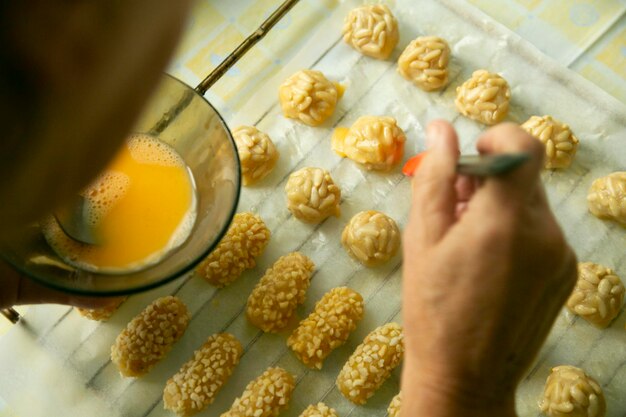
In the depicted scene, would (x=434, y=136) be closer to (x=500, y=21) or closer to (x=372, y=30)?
(x=372, y=30)

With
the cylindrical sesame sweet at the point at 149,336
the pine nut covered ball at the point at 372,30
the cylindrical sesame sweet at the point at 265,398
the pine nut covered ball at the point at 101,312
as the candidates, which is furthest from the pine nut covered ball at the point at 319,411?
the pine nut covered ball at the point at 372,30

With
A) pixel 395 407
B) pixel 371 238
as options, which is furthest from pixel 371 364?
pixel 371 238

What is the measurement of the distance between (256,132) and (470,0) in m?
0.47

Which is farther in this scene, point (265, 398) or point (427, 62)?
point (427, 62)

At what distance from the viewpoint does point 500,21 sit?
1276mm

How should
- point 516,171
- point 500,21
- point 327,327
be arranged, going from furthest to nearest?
point 500,21 → point 327,327 → point 516,171

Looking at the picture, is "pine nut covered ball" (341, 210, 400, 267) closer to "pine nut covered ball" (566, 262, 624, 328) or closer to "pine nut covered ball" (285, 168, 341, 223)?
"pine nut covered ball" (285, 168, 341, 223)

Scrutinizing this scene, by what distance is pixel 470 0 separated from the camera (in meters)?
1.29

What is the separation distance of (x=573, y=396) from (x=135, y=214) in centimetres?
64

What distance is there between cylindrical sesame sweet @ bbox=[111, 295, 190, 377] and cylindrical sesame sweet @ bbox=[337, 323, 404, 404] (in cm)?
25

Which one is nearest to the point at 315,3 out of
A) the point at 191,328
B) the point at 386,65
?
the point at 386,65

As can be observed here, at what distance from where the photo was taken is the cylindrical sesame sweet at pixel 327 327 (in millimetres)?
1034

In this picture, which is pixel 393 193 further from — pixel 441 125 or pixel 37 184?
pixel 37 184

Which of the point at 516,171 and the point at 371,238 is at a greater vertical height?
the point at 516,171
